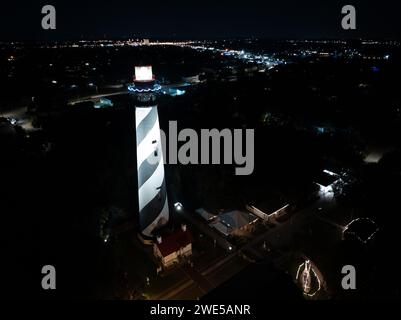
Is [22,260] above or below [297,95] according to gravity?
below

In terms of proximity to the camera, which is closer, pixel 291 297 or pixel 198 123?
pixel 291 297

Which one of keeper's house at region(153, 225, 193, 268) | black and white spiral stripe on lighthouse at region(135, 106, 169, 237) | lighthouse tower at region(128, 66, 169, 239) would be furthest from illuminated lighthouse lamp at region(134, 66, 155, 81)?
keeper's house at region(153, 225, 193, 268)

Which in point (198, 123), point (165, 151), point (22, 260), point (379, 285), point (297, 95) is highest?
point (297, 95)

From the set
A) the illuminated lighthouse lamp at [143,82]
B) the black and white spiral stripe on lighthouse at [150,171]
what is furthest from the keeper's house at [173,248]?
the illuminated lighthouse lamp at [143,82]

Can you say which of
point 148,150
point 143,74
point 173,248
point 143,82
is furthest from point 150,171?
point 143,74

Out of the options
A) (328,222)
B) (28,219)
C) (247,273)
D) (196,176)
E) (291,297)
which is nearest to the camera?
(291,297)

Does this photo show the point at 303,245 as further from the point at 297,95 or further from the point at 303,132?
the point at 297,95

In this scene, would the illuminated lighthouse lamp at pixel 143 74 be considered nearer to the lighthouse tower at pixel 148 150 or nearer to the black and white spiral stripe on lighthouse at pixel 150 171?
the lighthouse tower at pixel 148 150

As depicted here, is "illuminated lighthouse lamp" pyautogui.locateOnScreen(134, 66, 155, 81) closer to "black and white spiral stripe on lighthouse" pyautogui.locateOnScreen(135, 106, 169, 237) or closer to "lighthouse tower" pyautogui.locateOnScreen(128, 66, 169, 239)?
"lighthouse tower" pyautogui.locateOnScreen(128, 66, 169, 239)

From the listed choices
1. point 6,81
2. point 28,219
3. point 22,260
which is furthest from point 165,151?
point 6,81

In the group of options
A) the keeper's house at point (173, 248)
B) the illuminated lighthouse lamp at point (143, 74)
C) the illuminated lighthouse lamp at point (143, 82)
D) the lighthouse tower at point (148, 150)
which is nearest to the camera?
the illuminated lighthouse lamp at point (143, 82)
